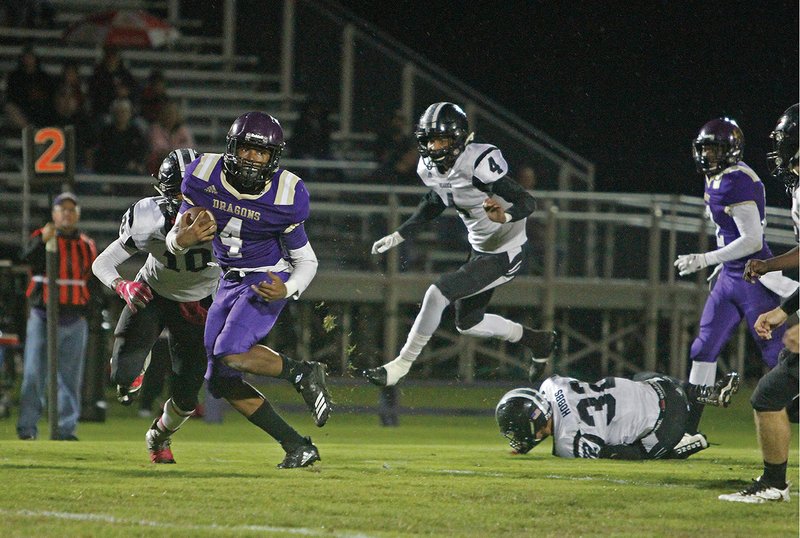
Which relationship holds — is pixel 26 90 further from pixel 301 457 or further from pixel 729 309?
pixel 729 309

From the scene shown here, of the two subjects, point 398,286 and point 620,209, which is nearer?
point 398,286

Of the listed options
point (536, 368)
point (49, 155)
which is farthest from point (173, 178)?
point (536, 368)

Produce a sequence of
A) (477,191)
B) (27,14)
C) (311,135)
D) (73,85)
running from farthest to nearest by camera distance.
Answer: (27,14) < (73,85) < (311,135) < (477,191)

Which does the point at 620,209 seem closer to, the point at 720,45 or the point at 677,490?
the point at 720,45

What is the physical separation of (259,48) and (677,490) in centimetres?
970

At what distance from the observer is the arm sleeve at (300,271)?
22.2 feet

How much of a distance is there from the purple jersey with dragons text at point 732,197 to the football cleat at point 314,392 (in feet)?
9.47

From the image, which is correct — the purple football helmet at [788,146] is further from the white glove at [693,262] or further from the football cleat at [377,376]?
the football cleat at [377,376]

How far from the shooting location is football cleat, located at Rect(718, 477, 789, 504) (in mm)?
6094

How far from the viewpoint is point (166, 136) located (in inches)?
472

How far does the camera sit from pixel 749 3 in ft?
39.8

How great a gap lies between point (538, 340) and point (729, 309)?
1.26 m

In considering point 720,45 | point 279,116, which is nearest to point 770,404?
point 720,45

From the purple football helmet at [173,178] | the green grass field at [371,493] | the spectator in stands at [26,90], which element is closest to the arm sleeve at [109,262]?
the purple football helmet at [173,178]
